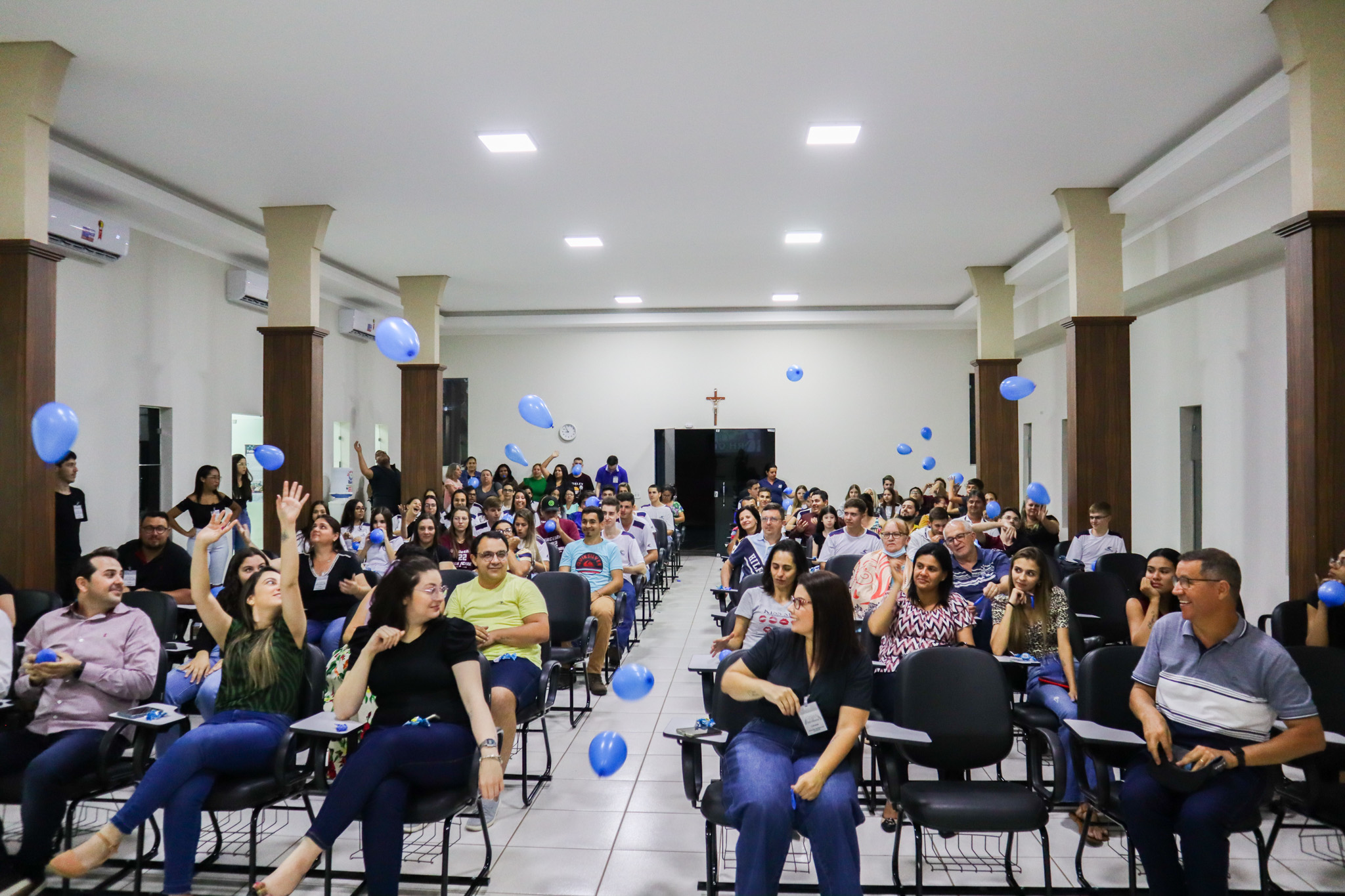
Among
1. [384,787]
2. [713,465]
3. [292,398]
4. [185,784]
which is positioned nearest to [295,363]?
[292,398]

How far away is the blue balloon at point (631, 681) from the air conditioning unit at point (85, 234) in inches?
228

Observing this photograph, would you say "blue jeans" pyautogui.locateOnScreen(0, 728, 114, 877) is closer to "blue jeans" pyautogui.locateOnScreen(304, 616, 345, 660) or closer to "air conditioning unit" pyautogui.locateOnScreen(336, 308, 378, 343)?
"blue jeans" pyautogui.locateOnScreen(304, 616, 345, 660)

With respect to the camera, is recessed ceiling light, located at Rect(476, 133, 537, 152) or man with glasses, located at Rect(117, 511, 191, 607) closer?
man with glasses, located at Rect(117, 511, 191, 607)

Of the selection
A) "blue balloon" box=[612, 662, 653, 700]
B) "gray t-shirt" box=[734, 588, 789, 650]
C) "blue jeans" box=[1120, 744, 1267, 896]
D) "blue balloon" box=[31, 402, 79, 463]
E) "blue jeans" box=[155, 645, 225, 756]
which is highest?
"blue balloon" box=[31, 402, 79, 463]

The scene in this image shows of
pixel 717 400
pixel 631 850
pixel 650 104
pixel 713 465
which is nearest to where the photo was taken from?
pixel 631 850

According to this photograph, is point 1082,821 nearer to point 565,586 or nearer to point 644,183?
point 565,586

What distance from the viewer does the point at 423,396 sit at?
38.3 ft

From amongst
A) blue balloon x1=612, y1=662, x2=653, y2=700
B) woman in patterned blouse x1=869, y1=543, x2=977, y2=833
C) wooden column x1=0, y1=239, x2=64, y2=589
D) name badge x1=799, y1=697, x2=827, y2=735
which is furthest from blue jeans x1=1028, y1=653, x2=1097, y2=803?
wooden column x1=0, y1=239, x2=64, y2=589

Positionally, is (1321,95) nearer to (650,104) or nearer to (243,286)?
(650,104)

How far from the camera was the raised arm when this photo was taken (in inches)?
139

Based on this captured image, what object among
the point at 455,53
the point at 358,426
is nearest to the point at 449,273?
the point at 358,426

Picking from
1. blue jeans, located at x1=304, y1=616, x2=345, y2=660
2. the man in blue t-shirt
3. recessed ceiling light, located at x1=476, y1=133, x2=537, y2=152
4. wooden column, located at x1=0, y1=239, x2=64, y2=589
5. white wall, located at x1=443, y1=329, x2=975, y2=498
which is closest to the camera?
wooden column, located at x1=0, y1=239, x2=64, y2=589

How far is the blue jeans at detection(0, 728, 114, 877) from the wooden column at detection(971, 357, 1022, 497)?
965 centimetres

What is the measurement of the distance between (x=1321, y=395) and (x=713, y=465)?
1125 centimetres
